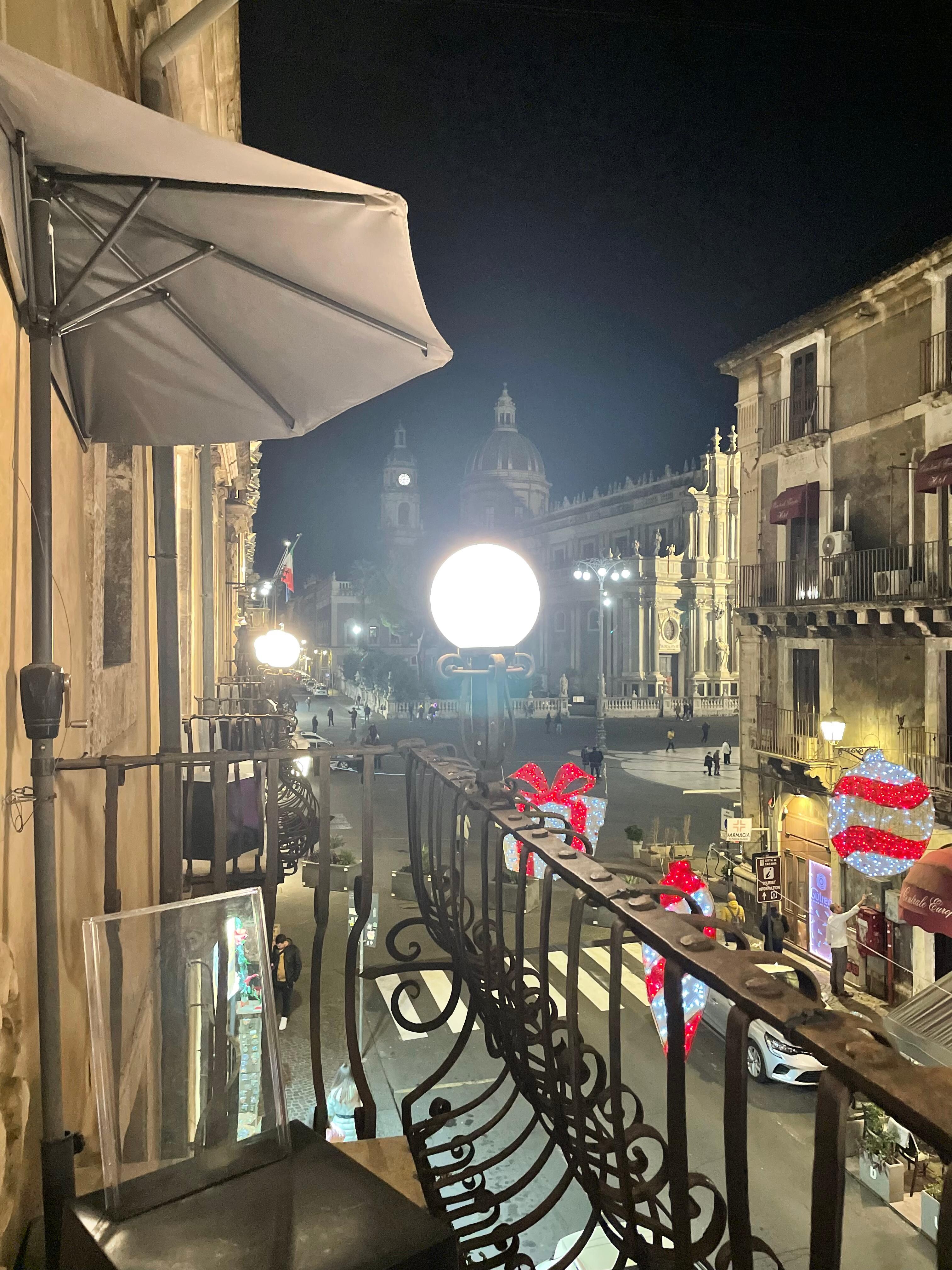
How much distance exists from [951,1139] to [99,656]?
4.23 metres

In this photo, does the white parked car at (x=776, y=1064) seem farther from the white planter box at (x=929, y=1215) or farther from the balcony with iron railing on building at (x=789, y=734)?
the balcony with iron railing on building at (x=789, y=734)

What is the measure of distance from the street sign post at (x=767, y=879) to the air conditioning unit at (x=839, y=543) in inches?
243

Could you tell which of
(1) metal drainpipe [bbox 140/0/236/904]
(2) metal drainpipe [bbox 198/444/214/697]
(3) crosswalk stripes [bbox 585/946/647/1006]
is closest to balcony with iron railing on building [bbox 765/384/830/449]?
(3) crosswalk stripes [bbox 585/946/647/1006]

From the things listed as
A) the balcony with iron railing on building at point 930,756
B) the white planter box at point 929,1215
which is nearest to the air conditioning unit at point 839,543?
the balcony with iron railing on building at point 930,756

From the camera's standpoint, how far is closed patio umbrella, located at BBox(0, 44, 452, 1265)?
1924mm

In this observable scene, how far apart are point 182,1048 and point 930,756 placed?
1468 cm

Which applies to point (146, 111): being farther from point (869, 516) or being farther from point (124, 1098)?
point (869, 516)

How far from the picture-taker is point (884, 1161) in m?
9.22

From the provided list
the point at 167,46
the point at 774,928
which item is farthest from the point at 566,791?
the point at 167,46

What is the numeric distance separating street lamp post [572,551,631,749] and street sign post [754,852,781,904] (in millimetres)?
18531

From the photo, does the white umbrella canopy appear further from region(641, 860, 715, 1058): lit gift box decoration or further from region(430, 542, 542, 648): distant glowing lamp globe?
region(641, 860, 715, 1058): lit gift box decoration

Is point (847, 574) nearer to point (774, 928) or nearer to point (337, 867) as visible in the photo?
point (774, 928)

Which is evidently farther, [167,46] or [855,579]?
[855,579]

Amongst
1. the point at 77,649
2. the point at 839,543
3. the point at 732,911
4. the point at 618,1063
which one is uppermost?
the point at 839,543
